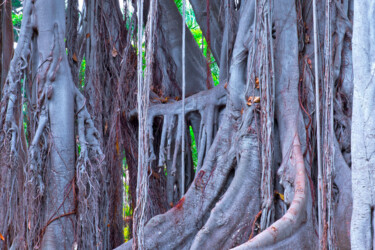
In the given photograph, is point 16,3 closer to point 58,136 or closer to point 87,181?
point 58,136

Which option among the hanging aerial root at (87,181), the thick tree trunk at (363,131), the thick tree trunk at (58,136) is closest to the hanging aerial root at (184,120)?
the hanging aerial root at (87,181)

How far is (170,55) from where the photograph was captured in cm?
487

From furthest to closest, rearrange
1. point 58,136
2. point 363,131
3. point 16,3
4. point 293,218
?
point 16,3, point 58,136, point 293,218, point 363,131

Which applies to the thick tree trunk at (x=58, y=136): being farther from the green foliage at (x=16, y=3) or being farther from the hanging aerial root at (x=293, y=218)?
the green foliage at (x=16, y=3)

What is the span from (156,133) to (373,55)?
275 centimetres

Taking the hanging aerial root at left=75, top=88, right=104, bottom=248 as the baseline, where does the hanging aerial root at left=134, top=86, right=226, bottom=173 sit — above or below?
above

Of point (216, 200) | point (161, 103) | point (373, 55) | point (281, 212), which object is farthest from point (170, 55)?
point (373, 55)

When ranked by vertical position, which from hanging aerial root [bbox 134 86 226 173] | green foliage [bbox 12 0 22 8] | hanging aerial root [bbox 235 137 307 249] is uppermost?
green foliage [bbox 12 0 22 8]

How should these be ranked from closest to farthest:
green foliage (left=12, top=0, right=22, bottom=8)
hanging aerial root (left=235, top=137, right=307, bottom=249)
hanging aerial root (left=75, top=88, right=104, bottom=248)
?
hanging aerial root (left=235, top=137, right=307, bottom=249) → hanging aerial root (left=75, top=88, right=104, bottom=248) → green foliage (left=12, top=0, right=22, bottom=8)

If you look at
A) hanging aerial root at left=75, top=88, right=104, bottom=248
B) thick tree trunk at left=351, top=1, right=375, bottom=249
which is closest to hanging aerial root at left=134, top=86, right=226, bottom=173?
hanging aerial root at left=75, top=88, right=104, bottom=248

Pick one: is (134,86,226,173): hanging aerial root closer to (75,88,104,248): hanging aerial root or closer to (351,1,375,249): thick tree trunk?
(75,88,104,248): hanging aerial root

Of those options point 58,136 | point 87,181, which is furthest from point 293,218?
point 58,136

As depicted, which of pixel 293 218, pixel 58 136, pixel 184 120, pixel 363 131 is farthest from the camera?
pixel 184 120

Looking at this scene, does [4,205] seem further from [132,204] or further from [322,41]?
[322,41]
